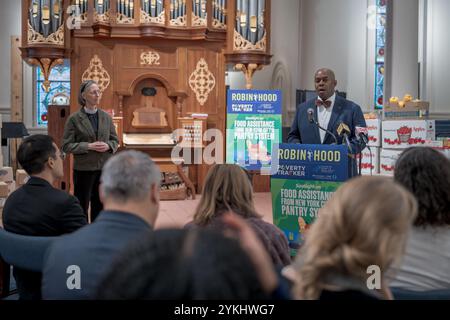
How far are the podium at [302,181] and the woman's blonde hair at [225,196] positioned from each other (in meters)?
1.59

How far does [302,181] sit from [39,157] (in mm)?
1793

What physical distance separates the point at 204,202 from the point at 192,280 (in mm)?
1893

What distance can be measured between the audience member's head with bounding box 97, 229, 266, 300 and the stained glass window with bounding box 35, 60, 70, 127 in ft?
43.2

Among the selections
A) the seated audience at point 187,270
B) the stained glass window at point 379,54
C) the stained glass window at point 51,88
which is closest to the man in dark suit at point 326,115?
the seated audience at point 187,270

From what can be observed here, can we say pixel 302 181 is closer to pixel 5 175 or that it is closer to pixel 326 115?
pixel 326 115

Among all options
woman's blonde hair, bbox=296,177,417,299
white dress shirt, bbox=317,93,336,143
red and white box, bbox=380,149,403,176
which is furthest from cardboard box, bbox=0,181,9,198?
woman's blonde hair, bbox=296,177,417,299

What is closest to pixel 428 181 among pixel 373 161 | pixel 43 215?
pixel 43 215


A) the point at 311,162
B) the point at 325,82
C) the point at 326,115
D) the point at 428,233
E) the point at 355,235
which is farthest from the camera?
the point at 326,115

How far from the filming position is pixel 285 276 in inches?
67.1

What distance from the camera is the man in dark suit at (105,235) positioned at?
187 centimetres

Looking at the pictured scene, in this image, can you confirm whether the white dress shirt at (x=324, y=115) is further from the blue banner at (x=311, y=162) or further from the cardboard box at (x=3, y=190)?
the cardboard box at (x=3, y=190)

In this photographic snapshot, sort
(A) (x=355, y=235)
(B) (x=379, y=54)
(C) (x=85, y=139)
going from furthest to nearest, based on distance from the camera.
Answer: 1. (B) (x=379, y=54)
2. (C) (x=85, y=139)
3. (A) (x=355, y=235)

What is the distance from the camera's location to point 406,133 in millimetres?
8453
